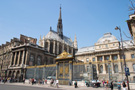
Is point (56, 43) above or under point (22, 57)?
above

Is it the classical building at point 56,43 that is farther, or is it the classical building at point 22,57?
the classical building at point 56,43

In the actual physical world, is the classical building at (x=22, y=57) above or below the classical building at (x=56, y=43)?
below

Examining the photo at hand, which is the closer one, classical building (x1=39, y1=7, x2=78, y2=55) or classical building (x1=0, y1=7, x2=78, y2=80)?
classical building (x1=0, y1=7, x2=78, y2=80)

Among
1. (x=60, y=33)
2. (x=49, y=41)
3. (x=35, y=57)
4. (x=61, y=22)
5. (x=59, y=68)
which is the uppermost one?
(x=61, y=22)

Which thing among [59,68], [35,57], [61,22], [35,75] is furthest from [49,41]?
[59,68]

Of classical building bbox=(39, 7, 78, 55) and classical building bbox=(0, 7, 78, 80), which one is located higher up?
classical building bbox=(39, 7, 78, 55)

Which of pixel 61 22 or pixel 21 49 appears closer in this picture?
pixel 21 49

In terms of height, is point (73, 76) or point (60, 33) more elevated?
point (60, 33)

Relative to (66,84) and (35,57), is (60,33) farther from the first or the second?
(66,84)

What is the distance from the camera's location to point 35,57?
36875 millimetres

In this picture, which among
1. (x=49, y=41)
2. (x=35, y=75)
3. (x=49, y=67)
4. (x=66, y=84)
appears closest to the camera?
(x=66, y=84)

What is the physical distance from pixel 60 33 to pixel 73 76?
48.9 metres

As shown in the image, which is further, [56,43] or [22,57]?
[56,43]

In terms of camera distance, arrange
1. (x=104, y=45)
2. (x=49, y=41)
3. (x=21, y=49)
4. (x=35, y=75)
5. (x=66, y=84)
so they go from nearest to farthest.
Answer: (x=66, y=84)
(x=35, y=75)
(x=21, y=49)
(x=104, y=45)
(x=49, y=41)
